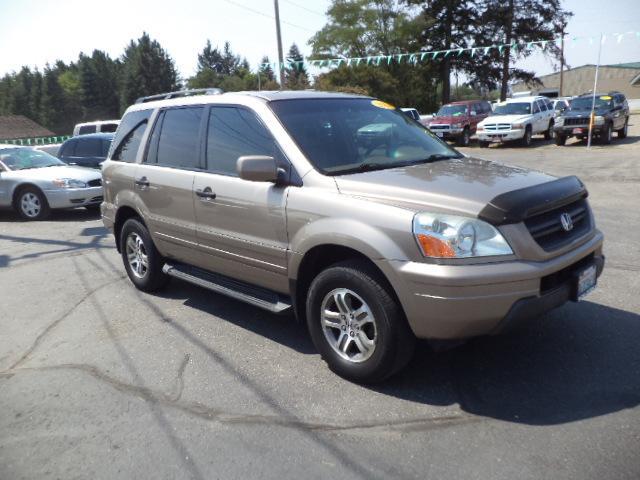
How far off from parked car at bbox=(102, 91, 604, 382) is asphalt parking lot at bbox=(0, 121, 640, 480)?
0.40m

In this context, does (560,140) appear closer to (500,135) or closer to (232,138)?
(500,135)

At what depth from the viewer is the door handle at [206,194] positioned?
433 cm

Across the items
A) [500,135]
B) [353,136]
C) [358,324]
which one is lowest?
[500,135]

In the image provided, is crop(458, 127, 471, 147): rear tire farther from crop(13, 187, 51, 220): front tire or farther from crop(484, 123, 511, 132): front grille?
crop(13, 187, 51, 220): front tire

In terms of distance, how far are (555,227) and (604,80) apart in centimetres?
8834

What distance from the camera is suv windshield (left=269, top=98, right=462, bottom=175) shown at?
3.87 metres

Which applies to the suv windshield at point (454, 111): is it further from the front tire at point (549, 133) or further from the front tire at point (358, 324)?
the front tire at point (358, 324)

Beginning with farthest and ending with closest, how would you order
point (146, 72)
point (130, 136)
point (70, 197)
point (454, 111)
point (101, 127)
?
point (146, 72) < point (454, 111) < point (101, 127) < point (70, 197) < point (130, 136)

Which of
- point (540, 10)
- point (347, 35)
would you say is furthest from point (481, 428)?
point (347, 35)

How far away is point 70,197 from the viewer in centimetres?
1054

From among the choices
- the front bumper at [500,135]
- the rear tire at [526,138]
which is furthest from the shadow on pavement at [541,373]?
the rear tire at [526,138]

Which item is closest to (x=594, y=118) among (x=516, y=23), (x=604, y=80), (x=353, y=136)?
(x=353, y=136)

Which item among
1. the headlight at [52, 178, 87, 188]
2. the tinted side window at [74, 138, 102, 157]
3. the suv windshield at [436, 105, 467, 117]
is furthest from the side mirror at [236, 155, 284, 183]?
the suv windshield at [436, 105, 467, 117]

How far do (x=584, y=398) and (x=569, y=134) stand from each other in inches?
770
